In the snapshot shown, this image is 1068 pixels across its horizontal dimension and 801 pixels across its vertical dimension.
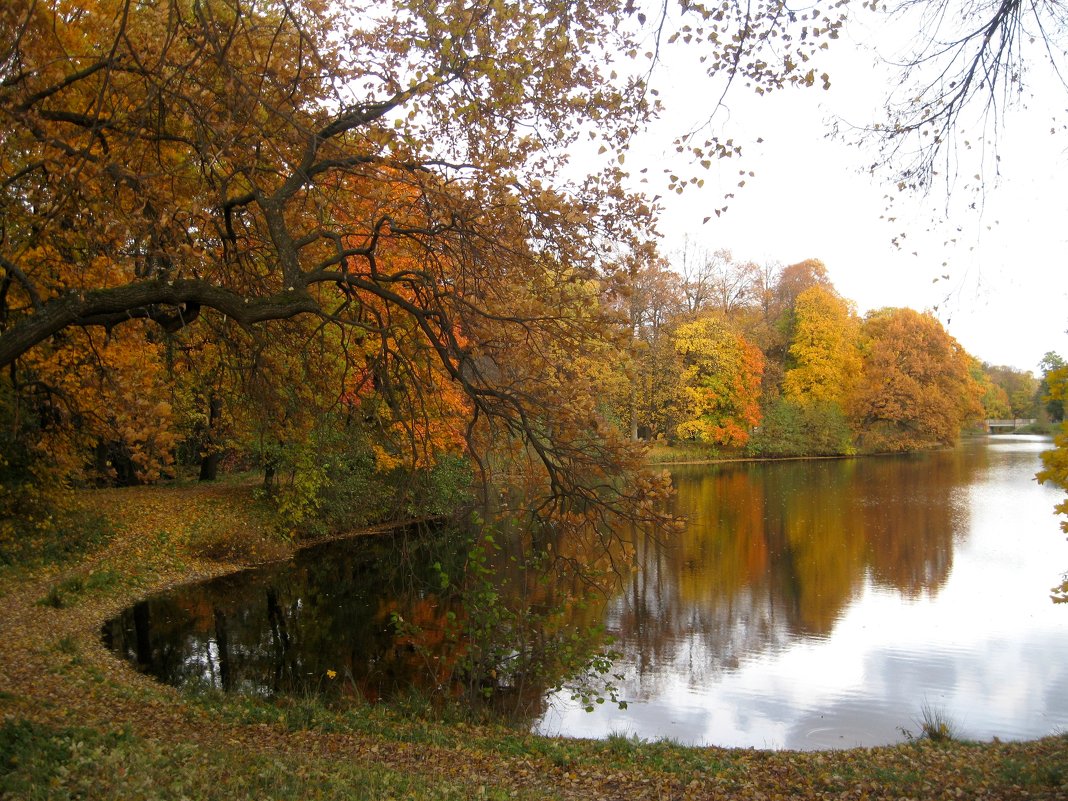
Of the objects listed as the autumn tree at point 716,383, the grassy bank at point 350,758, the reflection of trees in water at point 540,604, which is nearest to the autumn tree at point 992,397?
the autumn tree at point 716,383

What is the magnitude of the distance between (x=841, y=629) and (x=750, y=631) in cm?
141

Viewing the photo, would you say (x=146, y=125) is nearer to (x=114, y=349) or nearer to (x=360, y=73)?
(x=360, y=73)

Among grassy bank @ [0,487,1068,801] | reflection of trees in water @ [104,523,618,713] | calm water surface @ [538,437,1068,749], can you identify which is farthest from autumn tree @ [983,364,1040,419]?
grassy bank @ [0,487,1068,801]

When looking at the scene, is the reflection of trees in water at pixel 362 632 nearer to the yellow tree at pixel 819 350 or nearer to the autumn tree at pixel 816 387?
the autumn tree at pixel 816 387

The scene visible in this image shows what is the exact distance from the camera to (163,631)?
11.5m

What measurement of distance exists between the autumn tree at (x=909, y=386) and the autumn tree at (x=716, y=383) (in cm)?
783

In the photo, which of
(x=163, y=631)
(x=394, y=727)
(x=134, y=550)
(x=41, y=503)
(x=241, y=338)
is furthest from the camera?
(x=134, y=550)

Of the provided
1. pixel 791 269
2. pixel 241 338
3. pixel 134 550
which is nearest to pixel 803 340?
pixel 791 269

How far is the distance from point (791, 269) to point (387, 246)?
4522cm

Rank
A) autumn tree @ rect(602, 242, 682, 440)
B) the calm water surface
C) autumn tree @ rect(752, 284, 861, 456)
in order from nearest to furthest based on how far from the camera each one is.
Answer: the calm water surface → autumn tree @ rect(602, 242, 682, 440) → autumn tree @ rect(752, 284, 861, 456)

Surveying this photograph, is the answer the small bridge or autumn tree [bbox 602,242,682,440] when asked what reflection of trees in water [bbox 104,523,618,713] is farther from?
the small bridge

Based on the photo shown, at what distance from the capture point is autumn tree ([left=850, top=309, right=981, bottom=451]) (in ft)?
142

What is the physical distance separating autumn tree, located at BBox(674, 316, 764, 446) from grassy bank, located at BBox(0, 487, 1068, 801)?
31.5 meters

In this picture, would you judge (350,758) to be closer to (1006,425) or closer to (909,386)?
(909,386)
